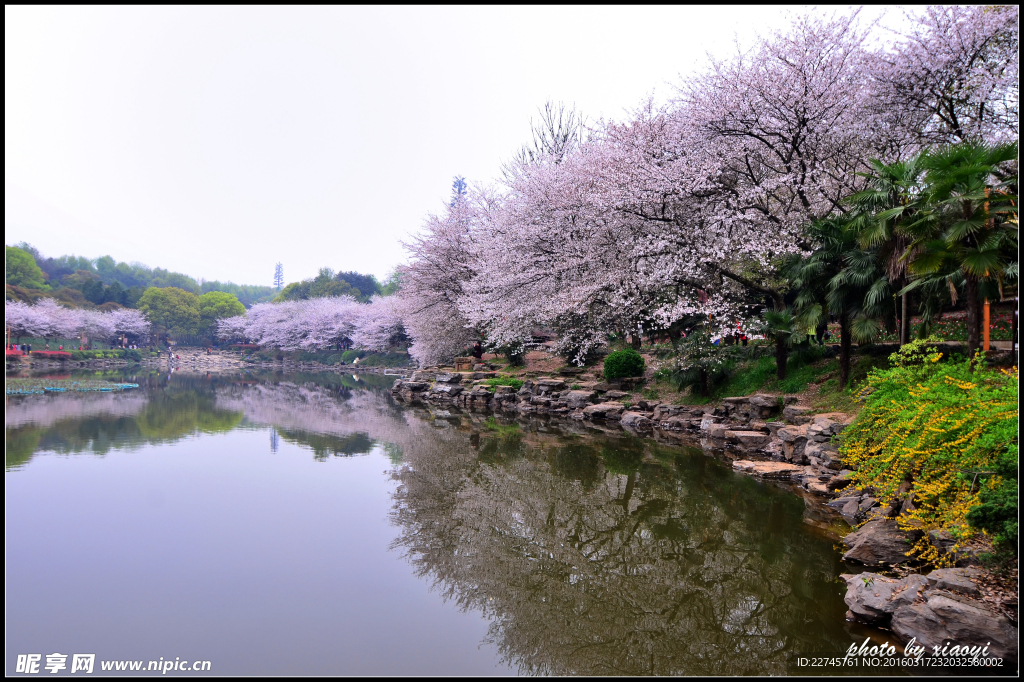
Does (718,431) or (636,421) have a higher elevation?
(718,431)

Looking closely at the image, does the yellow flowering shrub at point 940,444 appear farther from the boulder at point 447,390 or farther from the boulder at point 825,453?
the boulder at point 447,390

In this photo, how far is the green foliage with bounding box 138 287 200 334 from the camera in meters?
67.4

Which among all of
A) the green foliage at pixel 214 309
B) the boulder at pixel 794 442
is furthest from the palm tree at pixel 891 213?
the green foliage at pixel 214 309

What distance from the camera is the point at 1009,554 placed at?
500cm

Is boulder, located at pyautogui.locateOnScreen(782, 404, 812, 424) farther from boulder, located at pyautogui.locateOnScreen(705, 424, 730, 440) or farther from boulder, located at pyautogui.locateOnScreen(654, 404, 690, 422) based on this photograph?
boulder, located at pyautogui.locateOnScreen(654, 404, 690, 422)

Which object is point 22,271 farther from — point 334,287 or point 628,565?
point 628,565

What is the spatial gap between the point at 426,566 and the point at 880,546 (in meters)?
5.77

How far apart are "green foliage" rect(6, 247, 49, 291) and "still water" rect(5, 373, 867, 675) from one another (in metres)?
66.9

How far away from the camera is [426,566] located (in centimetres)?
704

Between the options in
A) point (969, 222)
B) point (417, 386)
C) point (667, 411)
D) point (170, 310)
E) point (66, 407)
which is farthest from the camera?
point (170, 310)

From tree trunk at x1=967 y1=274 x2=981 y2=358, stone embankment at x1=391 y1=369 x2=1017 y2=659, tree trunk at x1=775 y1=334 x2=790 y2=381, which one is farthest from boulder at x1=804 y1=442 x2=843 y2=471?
tree trunk at x1=775 y1=334 x2=790 y2=381

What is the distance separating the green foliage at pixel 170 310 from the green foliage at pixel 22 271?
35.4 feet

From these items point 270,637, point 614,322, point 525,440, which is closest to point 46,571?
point 270,637

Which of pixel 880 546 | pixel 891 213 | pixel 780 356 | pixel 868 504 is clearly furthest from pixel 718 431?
pixel 880 546
